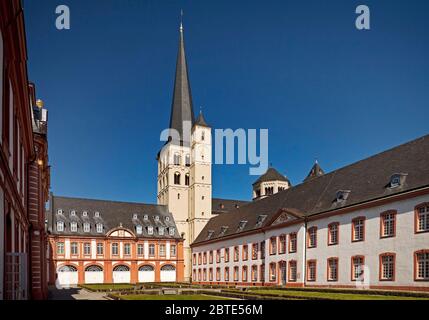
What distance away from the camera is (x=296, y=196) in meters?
50.6

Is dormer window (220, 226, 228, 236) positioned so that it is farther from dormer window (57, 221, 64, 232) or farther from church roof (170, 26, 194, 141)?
church roof (170, 26, 194, 141)

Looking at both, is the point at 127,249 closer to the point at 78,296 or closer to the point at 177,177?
the point at 177,177

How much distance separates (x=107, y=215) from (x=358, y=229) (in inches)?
1991

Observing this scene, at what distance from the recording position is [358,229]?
3584 centimetres

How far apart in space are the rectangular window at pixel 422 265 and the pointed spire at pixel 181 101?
211 ft

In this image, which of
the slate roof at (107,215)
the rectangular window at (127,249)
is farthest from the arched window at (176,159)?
the rectangular window at (127,249)

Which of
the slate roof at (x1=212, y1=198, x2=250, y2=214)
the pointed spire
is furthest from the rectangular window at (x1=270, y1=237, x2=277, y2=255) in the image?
the pointed spire

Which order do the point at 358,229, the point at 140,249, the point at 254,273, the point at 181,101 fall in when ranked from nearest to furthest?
the point at 358,229, the point at 254,273, the point at 140,249, the point at 181,101

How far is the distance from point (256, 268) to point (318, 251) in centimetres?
1363

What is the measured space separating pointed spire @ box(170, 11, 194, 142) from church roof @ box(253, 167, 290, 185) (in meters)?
21.6

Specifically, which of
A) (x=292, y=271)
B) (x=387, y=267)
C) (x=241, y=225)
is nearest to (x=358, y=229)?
(x=387, y=267)

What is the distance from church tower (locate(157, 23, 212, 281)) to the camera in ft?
274
